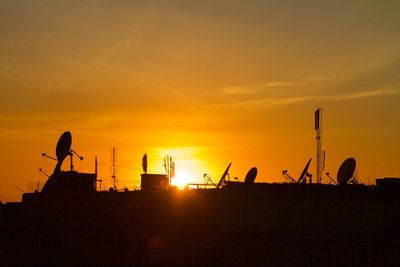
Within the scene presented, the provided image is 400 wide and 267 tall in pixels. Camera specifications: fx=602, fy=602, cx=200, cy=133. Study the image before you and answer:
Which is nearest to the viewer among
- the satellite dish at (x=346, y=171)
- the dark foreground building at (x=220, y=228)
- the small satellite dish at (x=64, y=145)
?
the dark foreground building at (x=220, y=228)

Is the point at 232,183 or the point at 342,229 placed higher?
the point at 232,183

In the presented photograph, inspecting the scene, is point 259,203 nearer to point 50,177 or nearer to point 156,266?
point 156,266

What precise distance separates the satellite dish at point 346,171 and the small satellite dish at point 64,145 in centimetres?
2841

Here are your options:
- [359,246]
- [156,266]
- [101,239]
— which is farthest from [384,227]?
[156,266]

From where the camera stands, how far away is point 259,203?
51812 mm

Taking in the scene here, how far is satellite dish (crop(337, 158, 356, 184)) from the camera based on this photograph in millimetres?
53938

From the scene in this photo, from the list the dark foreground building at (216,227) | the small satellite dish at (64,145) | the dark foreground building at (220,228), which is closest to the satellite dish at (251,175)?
the dark foreground building at (216,227)

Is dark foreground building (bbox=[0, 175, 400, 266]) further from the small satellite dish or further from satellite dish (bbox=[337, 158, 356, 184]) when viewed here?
the small satellite dish

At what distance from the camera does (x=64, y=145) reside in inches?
2542

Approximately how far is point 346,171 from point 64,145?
97.3ft

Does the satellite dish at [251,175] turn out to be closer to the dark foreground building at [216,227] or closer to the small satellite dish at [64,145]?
the dark foreground building at [216,227]

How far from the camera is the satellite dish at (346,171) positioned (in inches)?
2124

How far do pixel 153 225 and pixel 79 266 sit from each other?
21.0m

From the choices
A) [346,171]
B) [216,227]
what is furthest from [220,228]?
[346,171]
